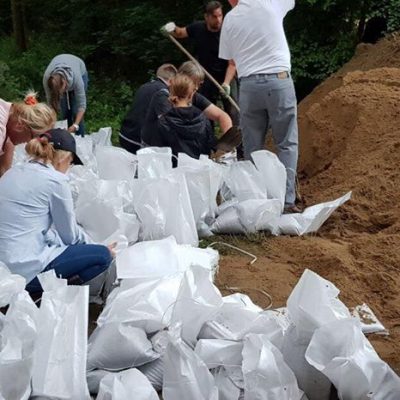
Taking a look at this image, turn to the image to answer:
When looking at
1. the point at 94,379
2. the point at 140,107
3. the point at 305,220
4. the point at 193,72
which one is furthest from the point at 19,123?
the point at 94,379

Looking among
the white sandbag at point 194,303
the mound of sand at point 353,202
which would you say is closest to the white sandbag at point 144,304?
the white sandbag at point 194,303

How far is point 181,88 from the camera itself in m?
5.27

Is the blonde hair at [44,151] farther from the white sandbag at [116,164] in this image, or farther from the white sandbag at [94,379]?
the white sandbag at [116,164]

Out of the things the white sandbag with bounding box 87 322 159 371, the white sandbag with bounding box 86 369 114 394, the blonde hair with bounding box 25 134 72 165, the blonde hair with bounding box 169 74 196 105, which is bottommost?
the white sandbag with bounding box 86 369 114 394

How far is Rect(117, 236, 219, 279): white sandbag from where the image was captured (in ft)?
12.3

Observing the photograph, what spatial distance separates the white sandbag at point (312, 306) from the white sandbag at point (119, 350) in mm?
655

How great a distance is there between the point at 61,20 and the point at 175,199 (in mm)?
10637

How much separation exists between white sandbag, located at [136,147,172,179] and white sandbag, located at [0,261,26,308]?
1672 millimetres

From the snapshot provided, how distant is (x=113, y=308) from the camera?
348 cm

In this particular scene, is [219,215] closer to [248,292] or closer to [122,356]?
[248,292]

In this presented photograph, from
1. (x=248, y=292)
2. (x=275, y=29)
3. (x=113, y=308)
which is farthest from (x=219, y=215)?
(x=113, y=308)

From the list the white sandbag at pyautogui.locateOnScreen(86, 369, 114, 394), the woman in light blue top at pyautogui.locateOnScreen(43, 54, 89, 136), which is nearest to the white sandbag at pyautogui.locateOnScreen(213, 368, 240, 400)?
the white sandbag at pyautogui.locateOnScreen(86, 369, 114, 394)

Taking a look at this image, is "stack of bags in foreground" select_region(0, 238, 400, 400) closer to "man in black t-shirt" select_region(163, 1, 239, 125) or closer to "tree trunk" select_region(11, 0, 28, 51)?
"man in black t-shirt" select_region(163, 1, 239, 125)

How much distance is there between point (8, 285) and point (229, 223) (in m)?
1.91
